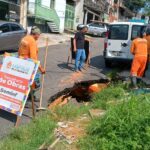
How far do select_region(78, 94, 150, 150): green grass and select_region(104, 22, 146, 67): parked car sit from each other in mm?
10096

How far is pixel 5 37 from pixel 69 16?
2502 cm

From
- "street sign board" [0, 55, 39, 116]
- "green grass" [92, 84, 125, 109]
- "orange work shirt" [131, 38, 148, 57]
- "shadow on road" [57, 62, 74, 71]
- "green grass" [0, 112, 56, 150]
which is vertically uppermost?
"orange work shirt" [131, 38, 148, 57]

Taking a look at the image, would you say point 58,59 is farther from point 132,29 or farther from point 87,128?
point 87,128

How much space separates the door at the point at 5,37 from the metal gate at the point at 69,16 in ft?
75.2

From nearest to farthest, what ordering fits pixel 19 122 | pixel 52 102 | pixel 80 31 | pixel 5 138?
pixel 5 138, pixel 19 122, pixel 52 102, pixel 80 31

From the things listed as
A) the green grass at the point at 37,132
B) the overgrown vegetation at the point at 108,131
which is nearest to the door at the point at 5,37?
the green grass at the point at 37,132

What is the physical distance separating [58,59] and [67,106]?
10977 millimetres

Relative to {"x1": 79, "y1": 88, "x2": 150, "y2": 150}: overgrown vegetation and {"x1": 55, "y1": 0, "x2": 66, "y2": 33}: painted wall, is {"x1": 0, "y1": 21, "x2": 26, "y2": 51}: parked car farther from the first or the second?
{"x1": 55, "y1": 0, "x2": 66, "y2": 33}: painted wall

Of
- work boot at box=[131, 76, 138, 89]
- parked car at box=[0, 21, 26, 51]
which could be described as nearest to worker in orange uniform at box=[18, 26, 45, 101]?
work boot at box=[131, 76, 138, 89]

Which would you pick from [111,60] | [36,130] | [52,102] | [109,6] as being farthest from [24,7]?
[109,6]

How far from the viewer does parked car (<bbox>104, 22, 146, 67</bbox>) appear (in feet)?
55.6

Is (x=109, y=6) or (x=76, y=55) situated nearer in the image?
(x=76, y=55)

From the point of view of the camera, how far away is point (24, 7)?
112 ft

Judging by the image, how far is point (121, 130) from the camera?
6.34 m
